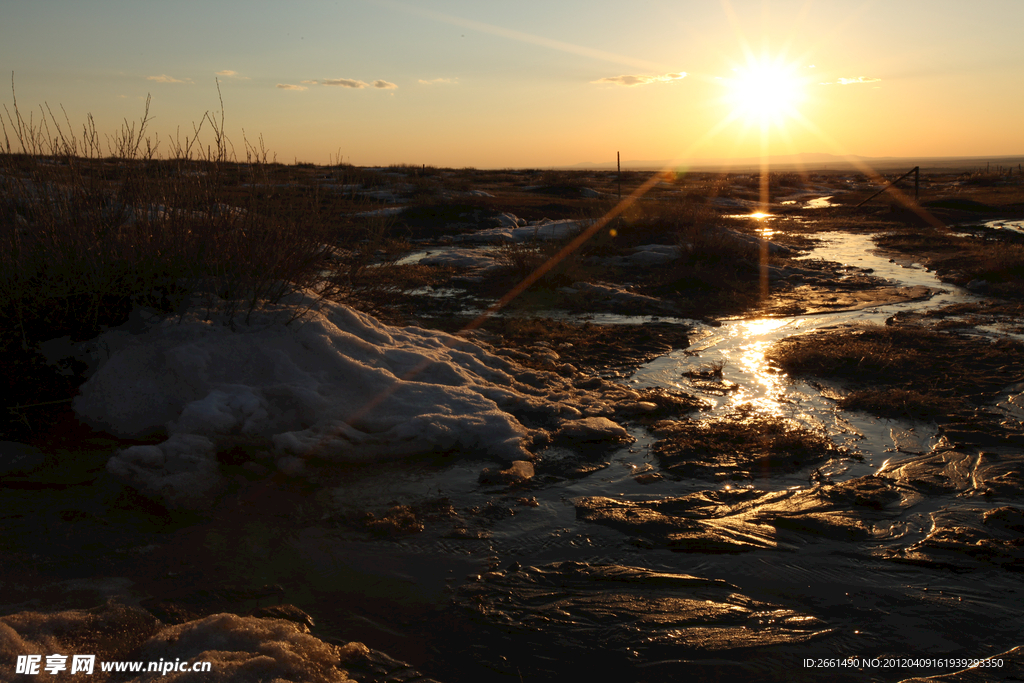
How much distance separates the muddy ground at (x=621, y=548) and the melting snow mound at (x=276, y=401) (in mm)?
203

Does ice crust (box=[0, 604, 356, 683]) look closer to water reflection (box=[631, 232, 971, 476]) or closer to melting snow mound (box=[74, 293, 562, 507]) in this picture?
melting snow mound (box=[74, 293, 562, 507])

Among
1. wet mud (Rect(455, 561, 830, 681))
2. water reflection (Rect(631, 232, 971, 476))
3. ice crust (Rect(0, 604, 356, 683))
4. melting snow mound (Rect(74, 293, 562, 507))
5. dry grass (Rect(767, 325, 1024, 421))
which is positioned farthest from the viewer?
dry grass (Rect(767, 325, 1024, 421))

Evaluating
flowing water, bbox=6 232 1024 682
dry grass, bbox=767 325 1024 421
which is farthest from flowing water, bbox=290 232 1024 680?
dry grass, bbox=767 325 1024 421

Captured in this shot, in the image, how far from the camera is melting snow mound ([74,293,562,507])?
4324 mm

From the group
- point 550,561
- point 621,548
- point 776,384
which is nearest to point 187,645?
point 550,561

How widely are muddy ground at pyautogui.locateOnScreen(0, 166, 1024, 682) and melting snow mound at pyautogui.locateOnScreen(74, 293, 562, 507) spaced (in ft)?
0.67

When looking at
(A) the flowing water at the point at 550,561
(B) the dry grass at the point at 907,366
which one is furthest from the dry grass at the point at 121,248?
(B) the dry grass at the point at 907,366

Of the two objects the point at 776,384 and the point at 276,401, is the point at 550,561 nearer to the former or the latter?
the point at 276,401

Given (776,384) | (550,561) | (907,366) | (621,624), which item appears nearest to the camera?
(621,624)

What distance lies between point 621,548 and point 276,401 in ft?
9.07

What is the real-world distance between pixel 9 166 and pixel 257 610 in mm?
4485

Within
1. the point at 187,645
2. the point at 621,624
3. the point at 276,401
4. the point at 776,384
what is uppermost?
the point at 276,401

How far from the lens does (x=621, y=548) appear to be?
3.49 metres

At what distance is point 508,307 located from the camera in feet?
32.1
